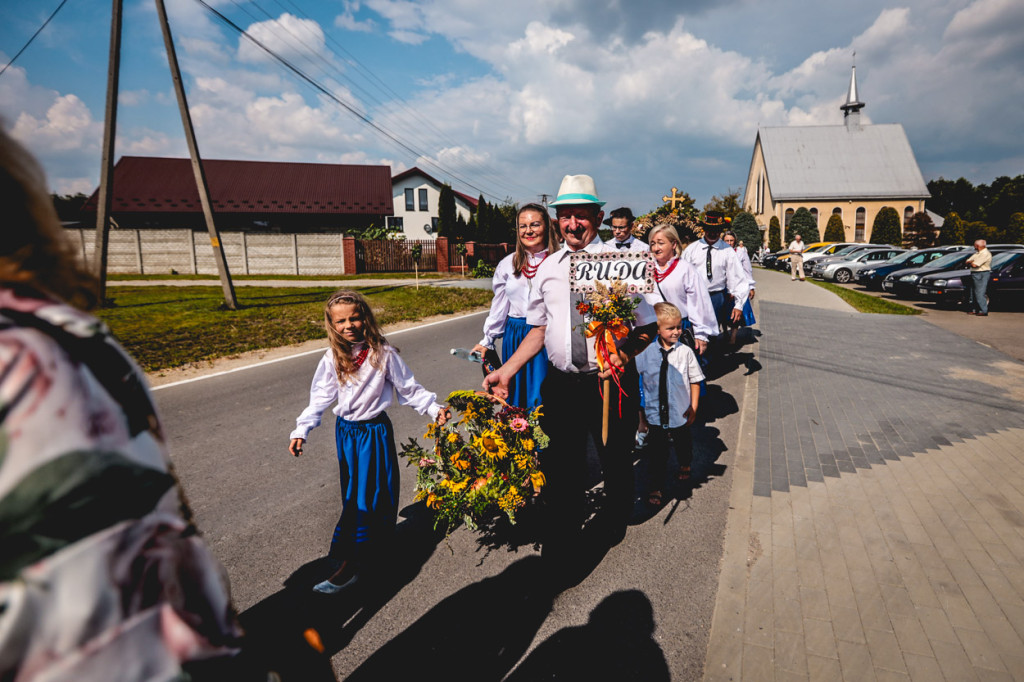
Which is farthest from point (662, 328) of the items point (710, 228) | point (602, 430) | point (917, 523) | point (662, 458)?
point (710, 228)

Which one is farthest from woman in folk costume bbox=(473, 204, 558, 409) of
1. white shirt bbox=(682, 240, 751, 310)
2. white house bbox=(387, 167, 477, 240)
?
white house bbox=(387, 167, 477, 240)

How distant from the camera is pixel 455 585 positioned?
3418mm

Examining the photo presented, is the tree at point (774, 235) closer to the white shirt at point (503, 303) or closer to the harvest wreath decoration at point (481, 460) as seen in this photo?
the white shirt at point (503, 303)

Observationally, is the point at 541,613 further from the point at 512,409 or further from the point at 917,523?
the point at 917,523

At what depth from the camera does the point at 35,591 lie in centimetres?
80

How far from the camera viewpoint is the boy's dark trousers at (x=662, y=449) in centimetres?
446

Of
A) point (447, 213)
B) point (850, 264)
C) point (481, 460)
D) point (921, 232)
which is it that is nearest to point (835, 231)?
point (921, 232)

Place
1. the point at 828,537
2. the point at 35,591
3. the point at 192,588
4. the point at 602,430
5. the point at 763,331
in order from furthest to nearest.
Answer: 1. the point at 763,331
2. the point at 828,537
3. the point at 602,430
4. the point at 192,588
5. the point at 35,591

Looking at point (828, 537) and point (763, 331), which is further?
point (763, 331)

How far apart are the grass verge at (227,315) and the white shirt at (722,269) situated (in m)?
5.40

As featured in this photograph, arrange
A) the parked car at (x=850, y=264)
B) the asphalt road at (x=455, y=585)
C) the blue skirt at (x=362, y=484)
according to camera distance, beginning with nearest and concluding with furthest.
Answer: the asphalt road at (x=455, y=585) → the blue skirt at (x=362, y=484) → the parked car at (x=850, y=264)

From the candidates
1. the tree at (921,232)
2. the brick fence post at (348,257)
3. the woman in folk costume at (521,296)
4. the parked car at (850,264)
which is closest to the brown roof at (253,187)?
the brick fence post at (348,257)

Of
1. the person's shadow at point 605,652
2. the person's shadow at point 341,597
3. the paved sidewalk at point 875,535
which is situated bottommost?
the person's shadow at point 605,652

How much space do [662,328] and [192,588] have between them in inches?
164
